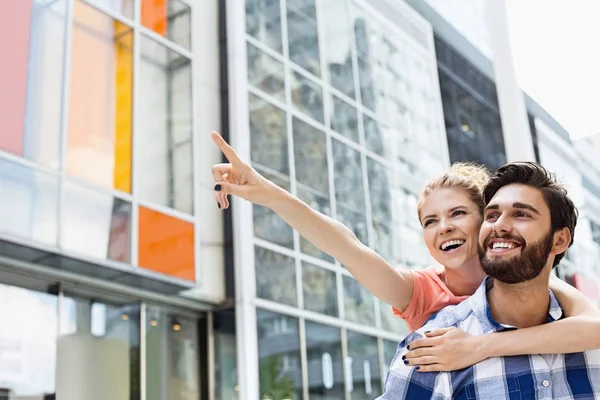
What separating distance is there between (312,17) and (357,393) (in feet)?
10.4

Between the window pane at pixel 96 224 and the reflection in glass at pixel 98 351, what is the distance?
1.11ft

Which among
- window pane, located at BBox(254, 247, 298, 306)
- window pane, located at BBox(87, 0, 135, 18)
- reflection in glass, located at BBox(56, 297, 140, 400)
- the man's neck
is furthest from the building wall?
the man's neck

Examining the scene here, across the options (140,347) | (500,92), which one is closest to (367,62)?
(500,92)

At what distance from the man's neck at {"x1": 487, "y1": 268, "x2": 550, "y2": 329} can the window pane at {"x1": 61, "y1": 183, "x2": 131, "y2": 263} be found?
369cm

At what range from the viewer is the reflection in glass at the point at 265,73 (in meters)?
6.57

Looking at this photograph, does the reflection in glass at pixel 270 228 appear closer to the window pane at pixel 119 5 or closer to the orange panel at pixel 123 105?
the orange panel at pixel 123 105

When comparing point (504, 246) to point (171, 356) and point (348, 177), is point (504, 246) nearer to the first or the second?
point (171, 356)

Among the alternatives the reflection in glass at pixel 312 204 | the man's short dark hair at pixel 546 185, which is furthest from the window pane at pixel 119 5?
the man's short dark hair at pixel 546 185

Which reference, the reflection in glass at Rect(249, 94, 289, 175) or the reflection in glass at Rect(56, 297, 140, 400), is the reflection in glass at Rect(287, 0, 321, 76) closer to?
the reflection in glass at Rect(249, 94, 289, 175)

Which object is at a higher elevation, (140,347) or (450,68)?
(450,68)

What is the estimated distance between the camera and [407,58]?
8.02 m

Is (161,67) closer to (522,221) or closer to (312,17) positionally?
(312,17)

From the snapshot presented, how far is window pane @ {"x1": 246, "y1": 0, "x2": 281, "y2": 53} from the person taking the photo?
6.68 m

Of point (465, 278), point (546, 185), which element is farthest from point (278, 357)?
point (546, 185)
